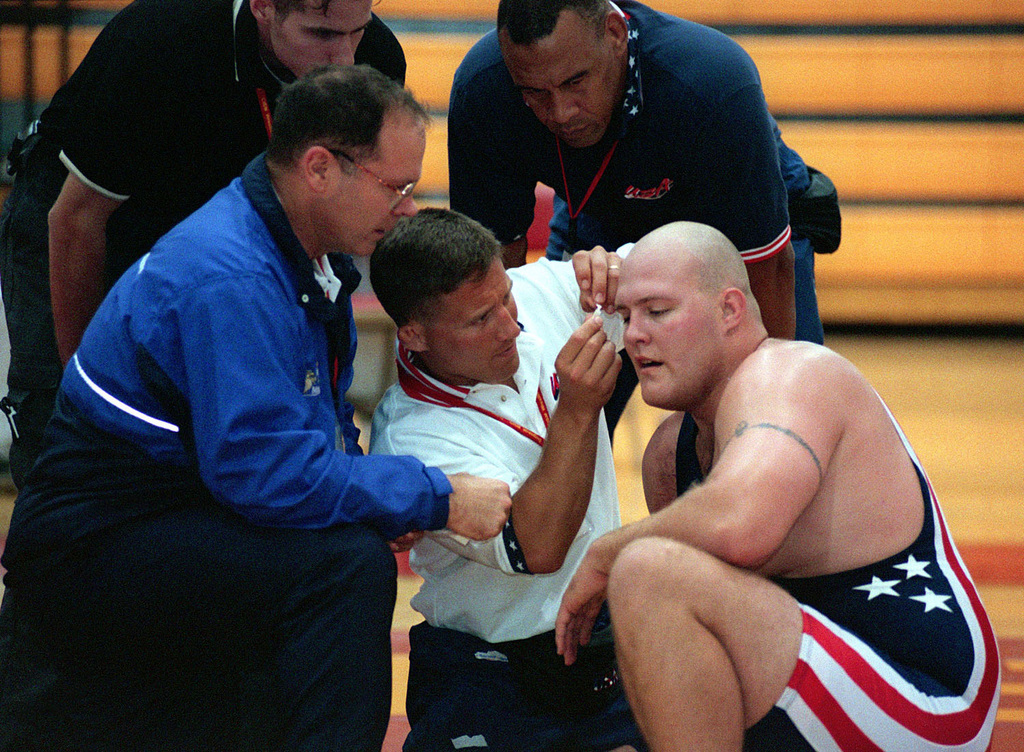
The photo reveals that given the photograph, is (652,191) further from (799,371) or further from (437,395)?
(799,371)

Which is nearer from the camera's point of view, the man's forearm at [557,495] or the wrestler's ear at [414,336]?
the man's forearm at [557,495]

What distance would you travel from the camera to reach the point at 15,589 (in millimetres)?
2273

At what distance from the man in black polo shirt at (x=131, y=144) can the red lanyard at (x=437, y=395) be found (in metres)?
0.72

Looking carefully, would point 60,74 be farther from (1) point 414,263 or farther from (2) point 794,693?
(2) point 794,693

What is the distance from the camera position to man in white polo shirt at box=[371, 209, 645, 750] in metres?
2.41

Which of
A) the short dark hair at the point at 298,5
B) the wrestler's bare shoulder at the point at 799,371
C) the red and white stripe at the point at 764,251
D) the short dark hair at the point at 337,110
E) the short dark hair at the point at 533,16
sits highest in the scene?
the short dark hair at the point at 533,16

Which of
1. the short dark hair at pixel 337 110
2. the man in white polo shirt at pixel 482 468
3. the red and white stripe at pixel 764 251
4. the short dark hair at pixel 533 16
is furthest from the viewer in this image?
the red and white stripe at pixel 764 251

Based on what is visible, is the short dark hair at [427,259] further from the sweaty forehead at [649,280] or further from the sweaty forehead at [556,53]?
the sweaty forehead at [556,53]

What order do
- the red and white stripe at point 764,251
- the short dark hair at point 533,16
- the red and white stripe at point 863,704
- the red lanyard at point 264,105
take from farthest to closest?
the red and white stripe at point 764,251
the red lanyard at point 264,105
the short dark hair at point 533,16
the red and white stripe at point 863,704

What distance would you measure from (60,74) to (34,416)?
4648mm

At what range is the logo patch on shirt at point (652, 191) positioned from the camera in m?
3.03

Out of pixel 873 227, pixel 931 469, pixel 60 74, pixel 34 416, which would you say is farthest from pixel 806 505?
pixel 873 227

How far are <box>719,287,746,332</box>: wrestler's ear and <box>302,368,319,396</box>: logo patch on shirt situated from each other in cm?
81

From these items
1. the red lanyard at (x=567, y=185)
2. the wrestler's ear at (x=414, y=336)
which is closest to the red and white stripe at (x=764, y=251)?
the red lanyard at (x=567, y=185)
